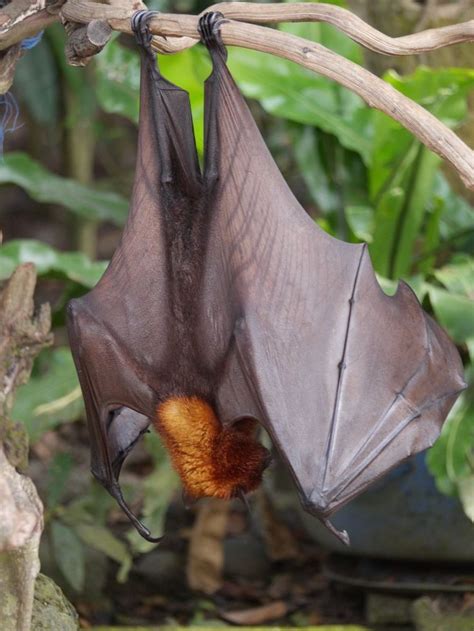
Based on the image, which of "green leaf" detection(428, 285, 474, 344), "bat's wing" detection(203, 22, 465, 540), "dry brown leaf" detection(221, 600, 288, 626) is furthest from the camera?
"dry brown leaf" detection(221, 600, 288, 626)

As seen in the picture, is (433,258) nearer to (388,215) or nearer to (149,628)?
(388,215)

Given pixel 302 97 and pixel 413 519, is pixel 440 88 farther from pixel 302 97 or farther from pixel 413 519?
pixel 413 519

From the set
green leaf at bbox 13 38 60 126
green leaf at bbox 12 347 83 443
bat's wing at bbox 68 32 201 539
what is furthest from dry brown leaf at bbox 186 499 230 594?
green leaf at bbox 13 38 60 126

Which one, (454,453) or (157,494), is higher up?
(454,453)

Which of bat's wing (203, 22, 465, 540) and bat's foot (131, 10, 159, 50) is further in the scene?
bat's wing (203, 22, 465, 540)

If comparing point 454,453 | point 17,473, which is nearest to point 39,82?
point 454,453

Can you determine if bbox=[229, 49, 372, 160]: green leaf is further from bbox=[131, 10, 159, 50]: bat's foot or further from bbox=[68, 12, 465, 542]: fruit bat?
bbox=[131, 10, 159, 50]: bat's foot

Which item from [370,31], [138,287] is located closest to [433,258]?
[138,287]
